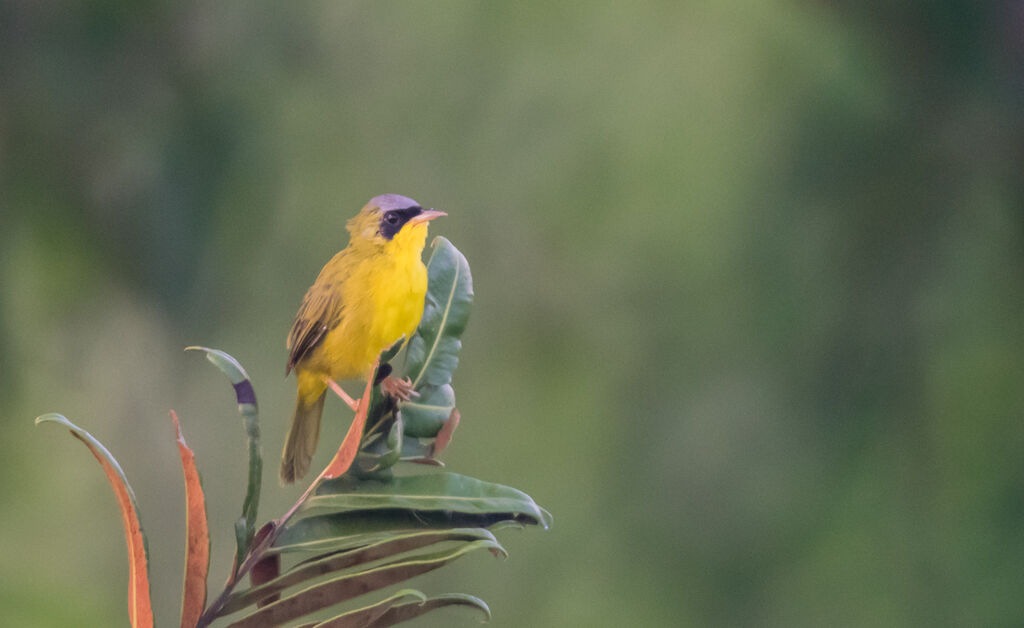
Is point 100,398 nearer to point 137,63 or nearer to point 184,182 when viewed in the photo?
point 184,182

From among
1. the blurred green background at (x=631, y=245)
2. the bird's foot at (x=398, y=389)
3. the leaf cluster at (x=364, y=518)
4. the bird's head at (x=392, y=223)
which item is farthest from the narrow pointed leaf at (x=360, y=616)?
the blurred green background at (x=631, y=245)

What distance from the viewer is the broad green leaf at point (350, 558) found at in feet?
1.83

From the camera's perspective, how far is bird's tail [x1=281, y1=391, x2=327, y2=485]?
2.18ft

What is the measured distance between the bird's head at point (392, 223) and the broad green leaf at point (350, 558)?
0.19 m

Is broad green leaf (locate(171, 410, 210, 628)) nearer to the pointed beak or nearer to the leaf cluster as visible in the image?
the leaf cluster

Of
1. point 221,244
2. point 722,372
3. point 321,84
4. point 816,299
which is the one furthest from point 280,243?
point 816,299

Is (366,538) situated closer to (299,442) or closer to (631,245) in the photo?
(299,442)

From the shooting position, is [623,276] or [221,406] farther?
[623,276]

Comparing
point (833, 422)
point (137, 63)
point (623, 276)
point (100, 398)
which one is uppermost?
point (137, 63)

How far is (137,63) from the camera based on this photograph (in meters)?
1.07

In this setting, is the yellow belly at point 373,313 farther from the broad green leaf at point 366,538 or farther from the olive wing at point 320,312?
the broad green leaf at point 366,538

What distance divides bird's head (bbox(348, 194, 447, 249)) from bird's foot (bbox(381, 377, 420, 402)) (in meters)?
0.10

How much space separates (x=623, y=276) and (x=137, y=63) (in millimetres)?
606

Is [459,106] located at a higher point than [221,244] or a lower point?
higher
